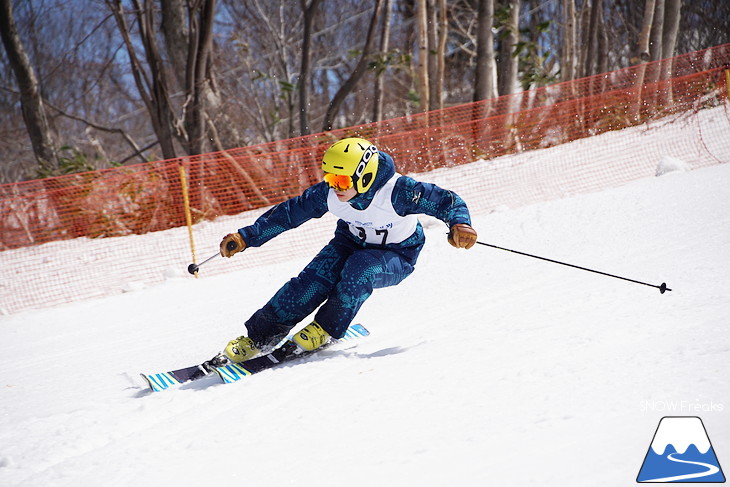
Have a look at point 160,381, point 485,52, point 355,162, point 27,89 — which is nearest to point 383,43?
point 485,52

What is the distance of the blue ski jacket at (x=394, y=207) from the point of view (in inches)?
148

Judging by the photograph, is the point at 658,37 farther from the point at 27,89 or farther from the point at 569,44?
the point at 27,89

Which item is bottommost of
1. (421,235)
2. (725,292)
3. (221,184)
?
(725,292)

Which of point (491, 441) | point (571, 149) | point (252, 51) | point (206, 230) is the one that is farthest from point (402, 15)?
point (491, 441)

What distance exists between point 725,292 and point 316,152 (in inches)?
311

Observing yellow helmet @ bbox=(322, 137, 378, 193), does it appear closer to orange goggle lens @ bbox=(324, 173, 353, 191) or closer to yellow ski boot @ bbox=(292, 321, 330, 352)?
orange goggle lens @ bbox=(324, 173, 353, 191)

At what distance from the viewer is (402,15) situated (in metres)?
23.8

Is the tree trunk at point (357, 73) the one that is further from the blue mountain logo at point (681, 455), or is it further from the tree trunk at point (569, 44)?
the blue mountain logo at point (681, 455)

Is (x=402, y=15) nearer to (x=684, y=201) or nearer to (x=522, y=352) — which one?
(x=684, y=201)

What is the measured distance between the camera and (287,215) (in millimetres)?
4078

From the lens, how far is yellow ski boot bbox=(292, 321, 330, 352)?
3.72m

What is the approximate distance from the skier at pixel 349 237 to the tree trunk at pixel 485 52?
9878 mm

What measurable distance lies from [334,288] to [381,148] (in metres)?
6.95

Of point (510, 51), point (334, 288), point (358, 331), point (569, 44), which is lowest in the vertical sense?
point (358, 331)
